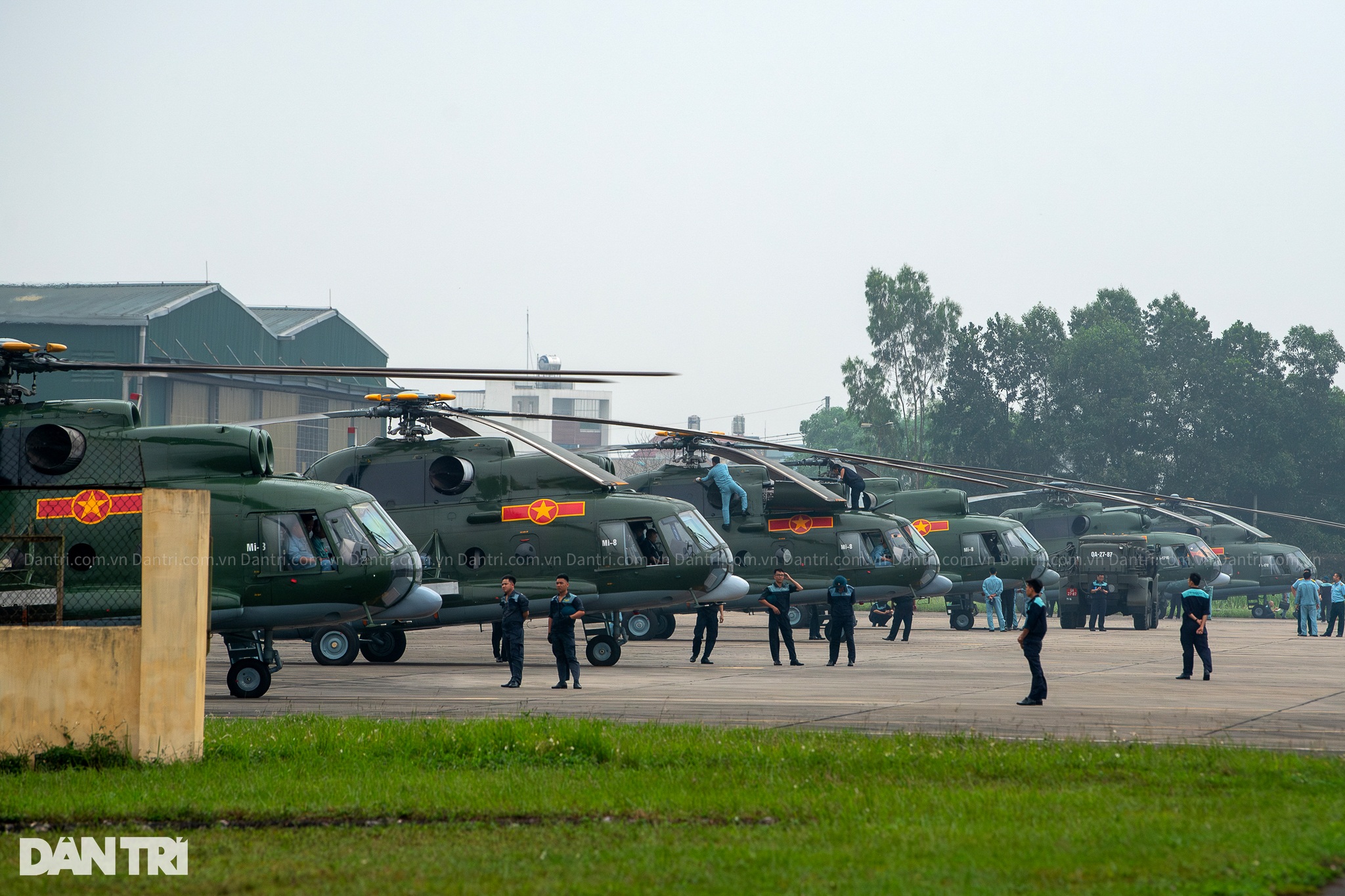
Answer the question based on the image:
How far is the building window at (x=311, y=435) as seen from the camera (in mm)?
56375

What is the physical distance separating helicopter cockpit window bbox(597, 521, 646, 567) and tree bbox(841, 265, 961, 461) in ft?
186

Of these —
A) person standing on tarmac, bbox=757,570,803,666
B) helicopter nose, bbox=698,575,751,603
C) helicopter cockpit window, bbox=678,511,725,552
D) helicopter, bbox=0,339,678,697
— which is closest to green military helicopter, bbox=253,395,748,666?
helicopter cockpit window, bbox=678,511,725,552

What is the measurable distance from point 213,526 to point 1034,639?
415 inches

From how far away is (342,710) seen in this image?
1481 cm

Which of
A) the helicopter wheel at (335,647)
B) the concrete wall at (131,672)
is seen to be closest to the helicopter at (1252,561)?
the helicopter wheel at (335,647)

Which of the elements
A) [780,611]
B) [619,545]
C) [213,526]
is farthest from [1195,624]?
[213,526]

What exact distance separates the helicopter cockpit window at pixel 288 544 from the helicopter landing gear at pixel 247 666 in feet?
3.40

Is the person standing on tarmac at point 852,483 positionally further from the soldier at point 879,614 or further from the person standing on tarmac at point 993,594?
the soldier at point 879,614

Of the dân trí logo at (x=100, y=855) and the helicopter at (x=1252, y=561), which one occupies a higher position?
the helicopter at (x=1252, y=561)

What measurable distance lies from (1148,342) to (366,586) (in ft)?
235

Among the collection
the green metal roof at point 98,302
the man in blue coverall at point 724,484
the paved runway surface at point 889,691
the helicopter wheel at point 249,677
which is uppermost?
the green metal roof at point 98,302

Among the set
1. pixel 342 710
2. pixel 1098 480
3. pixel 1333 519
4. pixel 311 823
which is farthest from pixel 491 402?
pixel 311 823

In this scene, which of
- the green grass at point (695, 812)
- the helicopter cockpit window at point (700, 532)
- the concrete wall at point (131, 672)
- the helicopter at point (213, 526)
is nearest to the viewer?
the green grass at point (695, 812)

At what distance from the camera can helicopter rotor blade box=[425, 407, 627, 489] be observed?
21281 mm
